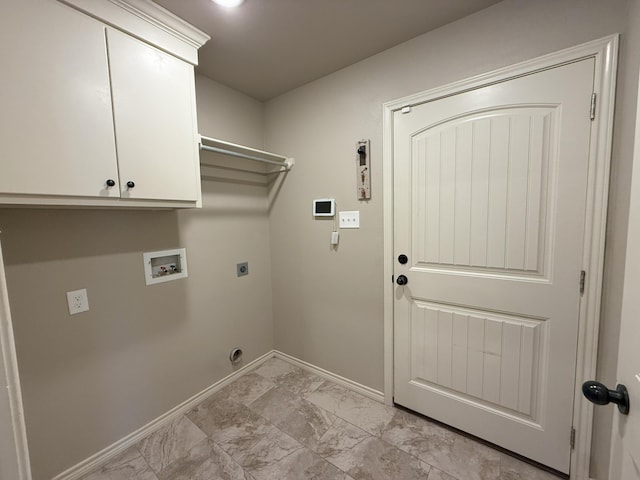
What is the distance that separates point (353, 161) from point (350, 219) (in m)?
0.41

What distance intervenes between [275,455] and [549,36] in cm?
257

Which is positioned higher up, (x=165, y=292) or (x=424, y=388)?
(x=165, y=292)

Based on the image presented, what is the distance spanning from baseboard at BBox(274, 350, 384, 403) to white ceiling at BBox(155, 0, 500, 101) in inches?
91.9

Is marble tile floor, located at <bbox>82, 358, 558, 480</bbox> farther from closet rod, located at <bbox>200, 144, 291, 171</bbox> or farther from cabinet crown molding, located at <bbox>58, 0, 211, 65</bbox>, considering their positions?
cabinet crown molding, located at <bbox>58, 0, 211, 65</bbox>

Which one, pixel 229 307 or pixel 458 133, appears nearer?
pixel 458 133

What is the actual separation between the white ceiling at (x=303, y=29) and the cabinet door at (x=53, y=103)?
46 centimetres

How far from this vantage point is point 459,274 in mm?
1589

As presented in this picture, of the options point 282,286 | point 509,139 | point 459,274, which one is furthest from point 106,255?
point 509,139

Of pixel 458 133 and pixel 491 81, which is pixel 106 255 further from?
pixel 491 81

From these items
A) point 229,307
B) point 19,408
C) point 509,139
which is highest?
point 509,139

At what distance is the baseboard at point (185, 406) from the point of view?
1487mm

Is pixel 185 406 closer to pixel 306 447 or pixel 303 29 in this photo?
pixel 306 447

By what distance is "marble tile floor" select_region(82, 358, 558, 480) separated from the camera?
1.45 metres

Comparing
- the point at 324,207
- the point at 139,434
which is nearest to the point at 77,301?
the point at 139,434
